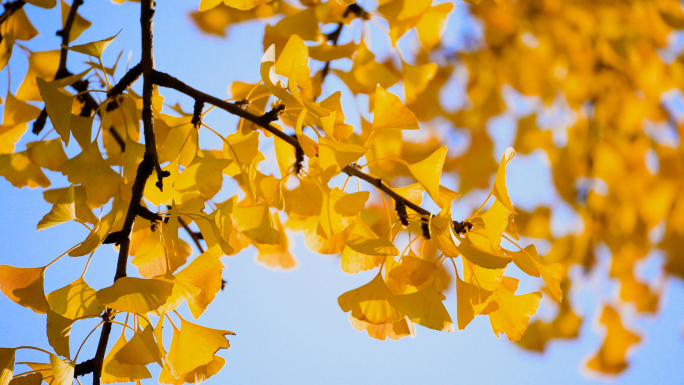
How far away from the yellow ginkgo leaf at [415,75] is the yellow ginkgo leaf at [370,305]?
0.26 m

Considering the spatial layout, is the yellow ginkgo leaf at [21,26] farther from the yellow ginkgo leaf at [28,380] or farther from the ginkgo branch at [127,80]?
the yellow ginkgo leaf at [28,380]

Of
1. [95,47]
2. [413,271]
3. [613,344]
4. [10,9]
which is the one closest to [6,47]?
[10,9]

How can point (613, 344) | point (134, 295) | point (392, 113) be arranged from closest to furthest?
point (134, 295)
point (392, 113)
point (613, 344)

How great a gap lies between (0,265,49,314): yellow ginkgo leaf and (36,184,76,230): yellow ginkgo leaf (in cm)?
4

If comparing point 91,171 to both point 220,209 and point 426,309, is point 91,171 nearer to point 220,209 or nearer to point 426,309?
point 220,209

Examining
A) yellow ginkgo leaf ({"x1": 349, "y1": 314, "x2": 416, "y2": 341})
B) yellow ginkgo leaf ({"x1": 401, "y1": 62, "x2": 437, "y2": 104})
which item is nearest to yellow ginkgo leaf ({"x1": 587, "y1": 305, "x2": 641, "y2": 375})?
yellow ginkgo leaf ({"x1": 401, "y1": 62, "x2": 437, "y2": 104})

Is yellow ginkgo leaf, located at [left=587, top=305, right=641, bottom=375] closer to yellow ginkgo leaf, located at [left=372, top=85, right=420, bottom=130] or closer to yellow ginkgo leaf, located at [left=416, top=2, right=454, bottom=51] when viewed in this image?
yellow ginkgo leaf, located at [left=416, top=2, right=454, bottom=51]

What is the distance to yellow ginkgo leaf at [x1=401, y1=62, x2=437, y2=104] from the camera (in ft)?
1.52

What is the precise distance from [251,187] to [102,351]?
4.3 inches

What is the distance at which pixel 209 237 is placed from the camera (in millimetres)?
252

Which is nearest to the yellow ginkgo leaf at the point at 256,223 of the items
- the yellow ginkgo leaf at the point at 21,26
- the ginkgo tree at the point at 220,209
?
the ginkgo tree at the point at 220,209

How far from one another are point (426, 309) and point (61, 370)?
17 cm

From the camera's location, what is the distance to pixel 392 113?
1.01 ft

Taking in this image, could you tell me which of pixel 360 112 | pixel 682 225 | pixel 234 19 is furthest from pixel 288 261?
pixel 682 225
